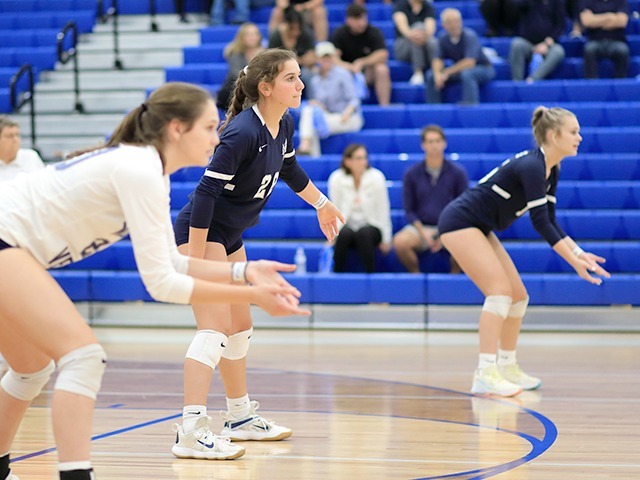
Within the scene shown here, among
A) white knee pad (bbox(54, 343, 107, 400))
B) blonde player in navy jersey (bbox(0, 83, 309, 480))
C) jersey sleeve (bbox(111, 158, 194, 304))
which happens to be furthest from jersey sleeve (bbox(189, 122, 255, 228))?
white knee pad (bbox(54, 343, 107, 400))

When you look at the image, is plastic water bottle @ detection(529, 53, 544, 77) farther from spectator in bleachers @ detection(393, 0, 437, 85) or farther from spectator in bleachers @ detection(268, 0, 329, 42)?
spectator in bleachers @ detection(268, 0, 329, 42)

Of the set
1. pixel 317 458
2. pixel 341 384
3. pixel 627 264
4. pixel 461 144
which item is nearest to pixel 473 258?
pixel 341 384

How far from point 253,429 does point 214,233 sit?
873mm

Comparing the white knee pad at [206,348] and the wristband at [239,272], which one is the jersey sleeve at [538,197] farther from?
the wristband at [239,272]

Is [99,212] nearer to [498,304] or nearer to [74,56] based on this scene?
[498,304]

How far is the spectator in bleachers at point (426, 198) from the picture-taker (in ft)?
28.8

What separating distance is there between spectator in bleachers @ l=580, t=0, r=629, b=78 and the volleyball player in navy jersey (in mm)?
5298

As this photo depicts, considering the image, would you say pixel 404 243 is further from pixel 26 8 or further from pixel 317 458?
pixel 26 8

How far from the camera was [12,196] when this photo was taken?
3.06m

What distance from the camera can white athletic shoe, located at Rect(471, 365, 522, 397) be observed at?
5543 millimetres

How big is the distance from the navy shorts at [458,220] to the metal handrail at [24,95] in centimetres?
573

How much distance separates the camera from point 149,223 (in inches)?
115

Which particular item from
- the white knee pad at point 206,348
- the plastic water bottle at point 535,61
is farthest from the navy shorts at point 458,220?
the plastic water bottle at point 535,61

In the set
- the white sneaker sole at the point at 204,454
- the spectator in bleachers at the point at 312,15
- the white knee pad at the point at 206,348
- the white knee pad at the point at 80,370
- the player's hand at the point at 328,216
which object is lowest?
the white sneaker sole at the point at 204,454
